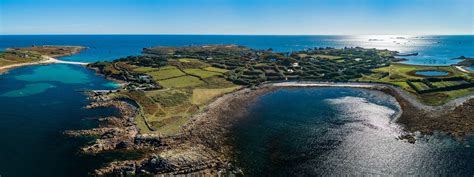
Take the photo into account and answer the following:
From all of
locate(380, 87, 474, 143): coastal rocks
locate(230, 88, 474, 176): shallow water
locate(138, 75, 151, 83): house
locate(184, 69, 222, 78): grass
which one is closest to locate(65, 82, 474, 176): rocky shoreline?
locate(380, 87, 474, 143): coastal rocks

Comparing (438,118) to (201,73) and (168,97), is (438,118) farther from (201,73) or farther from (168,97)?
(201,73)

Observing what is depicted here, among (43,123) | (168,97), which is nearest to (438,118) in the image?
(168,97)

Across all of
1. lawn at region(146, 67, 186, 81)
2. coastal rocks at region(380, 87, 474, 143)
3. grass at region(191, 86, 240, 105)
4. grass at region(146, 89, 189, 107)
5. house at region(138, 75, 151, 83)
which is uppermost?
lawn at region(146, 67, 186, 81)

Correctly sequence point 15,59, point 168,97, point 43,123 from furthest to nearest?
point 15,59 → point 168,97 → point 43,123

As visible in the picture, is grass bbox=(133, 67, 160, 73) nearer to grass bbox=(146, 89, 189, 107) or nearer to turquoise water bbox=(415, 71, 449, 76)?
grass bbox=(146, 89, 189, 107)

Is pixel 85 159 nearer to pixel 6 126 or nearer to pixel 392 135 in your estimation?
Answer: pixel 6 126

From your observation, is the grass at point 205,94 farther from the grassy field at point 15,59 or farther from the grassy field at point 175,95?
the grassy field at point 15,59
